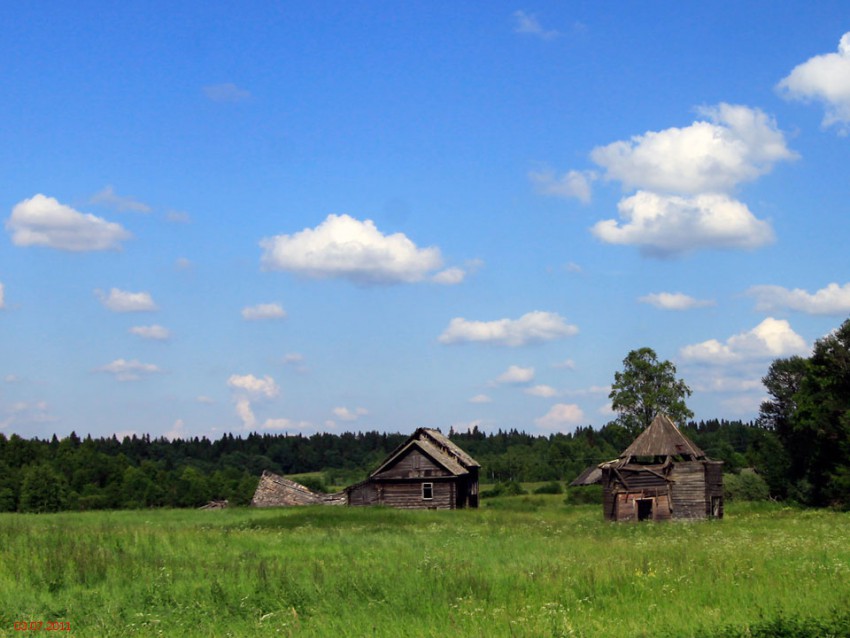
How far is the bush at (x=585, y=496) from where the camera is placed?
226 feet

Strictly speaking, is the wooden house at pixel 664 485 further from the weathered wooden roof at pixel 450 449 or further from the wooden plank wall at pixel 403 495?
the weathered wooden roof at pixel 450 449

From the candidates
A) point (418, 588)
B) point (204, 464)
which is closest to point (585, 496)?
point (418, 588)

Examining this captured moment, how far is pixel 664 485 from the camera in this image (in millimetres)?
47656

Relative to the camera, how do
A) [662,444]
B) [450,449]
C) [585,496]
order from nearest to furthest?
1. [662,444]
2. [450,449]
3. [585,496]

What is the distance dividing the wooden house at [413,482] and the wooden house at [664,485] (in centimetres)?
1328

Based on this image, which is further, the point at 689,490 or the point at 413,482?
the point at 413,482

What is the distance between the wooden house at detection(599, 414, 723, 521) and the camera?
47.0 meters

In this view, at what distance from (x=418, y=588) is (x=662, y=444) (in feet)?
120

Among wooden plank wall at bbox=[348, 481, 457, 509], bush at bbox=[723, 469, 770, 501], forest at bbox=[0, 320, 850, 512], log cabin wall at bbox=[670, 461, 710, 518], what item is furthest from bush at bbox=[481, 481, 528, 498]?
log cabin wall at bbox=[670, 461, 710, 518]

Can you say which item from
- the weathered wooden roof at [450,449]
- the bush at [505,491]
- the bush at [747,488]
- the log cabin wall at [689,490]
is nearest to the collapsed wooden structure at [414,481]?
the weathered wooden roof at [450,449]

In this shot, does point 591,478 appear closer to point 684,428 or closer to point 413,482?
point 684,428

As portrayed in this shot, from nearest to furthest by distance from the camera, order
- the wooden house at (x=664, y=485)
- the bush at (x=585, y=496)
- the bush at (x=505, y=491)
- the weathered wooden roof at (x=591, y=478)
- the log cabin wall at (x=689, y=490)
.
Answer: the log cabin wall at (x=689, y=490)
the wooden house at (x=664, y=485)
the bush at (x=585, y=496)
the weathered wooden roof at (x=591, y=478)
the bush at (x=505, y=491)

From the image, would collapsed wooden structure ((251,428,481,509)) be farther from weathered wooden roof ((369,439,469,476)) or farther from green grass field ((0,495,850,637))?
green grass field ((0,495,850,637))

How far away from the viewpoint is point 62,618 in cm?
1328
